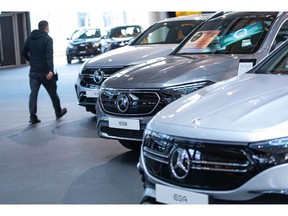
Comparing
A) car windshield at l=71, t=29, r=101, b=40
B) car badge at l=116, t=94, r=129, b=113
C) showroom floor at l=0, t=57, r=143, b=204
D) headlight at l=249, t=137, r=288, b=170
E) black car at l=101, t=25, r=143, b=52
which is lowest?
car windshield at l=71, t=29, r=101, b=40

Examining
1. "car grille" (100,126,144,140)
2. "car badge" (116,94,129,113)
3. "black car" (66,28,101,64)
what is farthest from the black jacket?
"black car" (66,28,101,64)

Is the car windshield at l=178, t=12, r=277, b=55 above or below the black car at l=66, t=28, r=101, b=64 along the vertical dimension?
above

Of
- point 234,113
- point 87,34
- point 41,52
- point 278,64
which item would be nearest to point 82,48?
point 87,34

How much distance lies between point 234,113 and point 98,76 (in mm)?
5492

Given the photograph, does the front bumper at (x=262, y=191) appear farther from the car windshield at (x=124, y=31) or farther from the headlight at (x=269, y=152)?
the car windshield at (x=124, y=31)

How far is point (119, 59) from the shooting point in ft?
28.8

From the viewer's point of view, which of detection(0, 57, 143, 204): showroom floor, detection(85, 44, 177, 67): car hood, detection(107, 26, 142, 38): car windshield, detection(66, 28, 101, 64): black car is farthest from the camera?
detection(66, 28, 101, 64): black car

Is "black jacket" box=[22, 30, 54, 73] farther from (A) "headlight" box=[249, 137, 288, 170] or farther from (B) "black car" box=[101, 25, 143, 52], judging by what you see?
(B) "black car" box=[101, 25, 143, 52]

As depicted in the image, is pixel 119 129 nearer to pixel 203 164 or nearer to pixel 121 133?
pixel 121 133

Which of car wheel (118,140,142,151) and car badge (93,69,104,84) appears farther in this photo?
car badge (93,69,104,84)

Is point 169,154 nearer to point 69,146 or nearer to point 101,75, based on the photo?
point 69,146

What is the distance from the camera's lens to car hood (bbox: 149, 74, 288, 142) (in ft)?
10.7
